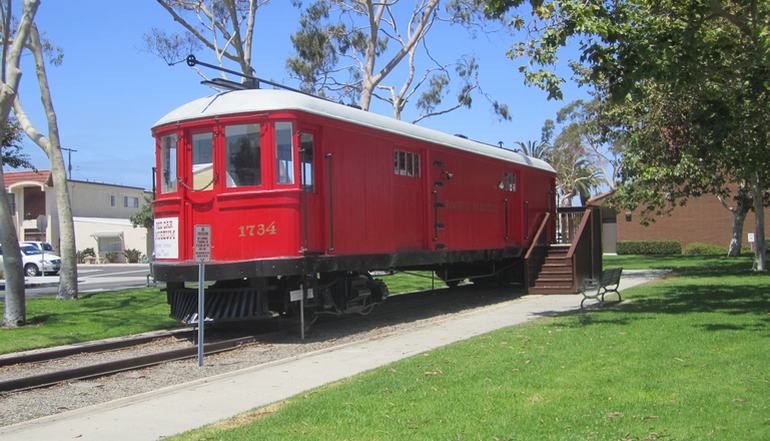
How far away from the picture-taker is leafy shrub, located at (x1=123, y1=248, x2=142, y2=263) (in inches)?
2098

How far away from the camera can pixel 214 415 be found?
6754mm

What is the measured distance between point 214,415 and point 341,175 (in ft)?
18.9

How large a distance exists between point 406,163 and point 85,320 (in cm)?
676

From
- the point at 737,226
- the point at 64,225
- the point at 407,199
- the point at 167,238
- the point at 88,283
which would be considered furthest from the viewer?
the point at 737,226

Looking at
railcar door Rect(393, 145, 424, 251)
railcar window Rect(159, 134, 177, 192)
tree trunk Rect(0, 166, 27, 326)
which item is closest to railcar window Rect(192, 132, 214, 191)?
railcar window Rect(159, 134, 177, 192)

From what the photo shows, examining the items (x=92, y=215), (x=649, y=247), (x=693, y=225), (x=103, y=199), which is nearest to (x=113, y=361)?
(x=649, y=247)

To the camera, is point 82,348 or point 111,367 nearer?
point 111,367

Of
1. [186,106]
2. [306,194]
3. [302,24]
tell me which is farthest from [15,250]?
[302,24]

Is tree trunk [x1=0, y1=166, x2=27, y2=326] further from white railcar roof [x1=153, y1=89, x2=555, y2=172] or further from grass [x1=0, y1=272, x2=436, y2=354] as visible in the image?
white railcar roof [x1=153, y1=89, x2=555, y2=172]

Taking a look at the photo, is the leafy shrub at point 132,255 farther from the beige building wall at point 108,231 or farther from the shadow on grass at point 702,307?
the shadow on grass at point 702,307

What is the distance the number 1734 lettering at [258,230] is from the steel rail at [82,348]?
8.10 feet

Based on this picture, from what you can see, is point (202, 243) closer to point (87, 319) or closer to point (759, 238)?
point (87, 319)

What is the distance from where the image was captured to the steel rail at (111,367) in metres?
8.19

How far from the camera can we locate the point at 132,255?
5328cm
